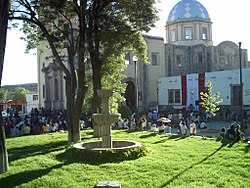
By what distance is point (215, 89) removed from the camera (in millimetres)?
31141

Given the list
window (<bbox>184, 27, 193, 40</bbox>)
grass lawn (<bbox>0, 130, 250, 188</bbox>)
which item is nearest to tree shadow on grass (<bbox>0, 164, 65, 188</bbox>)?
grass lawn (<bbox>0, 130, 250, 188</bbox>)

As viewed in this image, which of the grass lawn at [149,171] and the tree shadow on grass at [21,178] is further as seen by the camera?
the tree shadow on grass at [21,178]

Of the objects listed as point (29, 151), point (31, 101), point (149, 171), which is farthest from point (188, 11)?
point (149, 171)

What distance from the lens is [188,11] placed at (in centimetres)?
4297

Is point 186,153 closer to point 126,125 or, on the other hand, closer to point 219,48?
point 126,125

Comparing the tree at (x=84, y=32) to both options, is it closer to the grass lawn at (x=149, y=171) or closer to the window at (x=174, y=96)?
the grass lawn at (x=149, y=171)

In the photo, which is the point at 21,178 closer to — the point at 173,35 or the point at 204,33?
the point at 173,35

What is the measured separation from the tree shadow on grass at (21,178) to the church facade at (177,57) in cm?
2983

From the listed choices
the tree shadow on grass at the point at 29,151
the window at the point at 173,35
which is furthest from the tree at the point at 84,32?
the window at the point at 173,35

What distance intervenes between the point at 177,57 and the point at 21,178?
119ft

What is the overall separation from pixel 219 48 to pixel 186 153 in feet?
108

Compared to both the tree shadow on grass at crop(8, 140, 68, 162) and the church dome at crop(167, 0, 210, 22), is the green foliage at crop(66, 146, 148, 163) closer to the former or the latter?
the tree shadow on grass at crop(8, 140, 68, 162)

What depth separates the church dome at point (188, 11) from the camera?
42844 millimetres

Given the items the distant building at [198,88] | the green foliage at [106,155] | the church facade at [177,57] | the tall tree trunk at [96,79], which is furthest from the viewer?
the church facade at [177,57]
